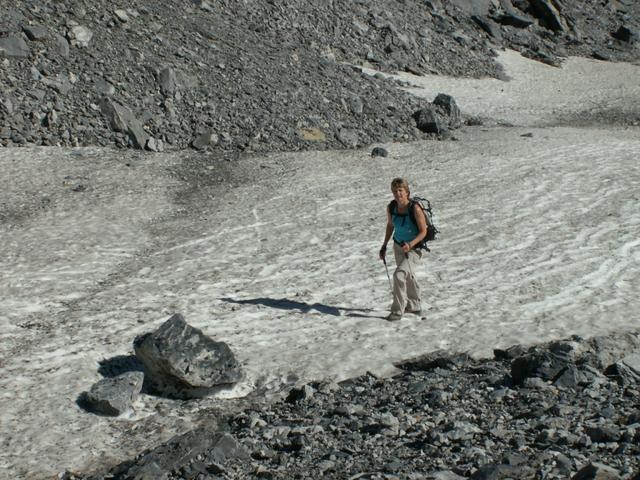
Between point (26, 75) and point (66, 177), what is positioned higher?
point (26, 75)

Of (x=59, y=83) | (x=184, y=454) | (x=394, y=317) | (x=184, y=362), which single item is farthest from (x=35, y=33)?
(x=184, y=454)

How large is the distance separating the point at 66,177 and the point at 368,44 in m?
21.8

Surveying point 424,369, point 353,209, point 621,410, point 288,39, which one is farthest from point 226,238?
point 288,39

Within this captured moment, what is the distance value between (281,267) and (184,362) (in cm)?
559

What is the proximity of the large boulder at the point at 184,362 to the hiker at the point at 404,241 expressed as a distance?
3.16 m

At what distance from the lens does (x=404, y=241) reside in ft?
44.1

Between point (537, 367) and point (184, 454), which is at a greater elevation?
point (537, 367)

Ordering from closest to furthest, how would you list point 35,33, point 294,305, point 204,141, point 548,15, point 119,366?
point 119,366 → point 294,305 → point 204,141 → point 35,33 → point 548,15

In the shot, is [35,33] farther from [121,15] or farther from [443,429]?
[443,429]

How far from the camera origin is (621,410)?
376 inches

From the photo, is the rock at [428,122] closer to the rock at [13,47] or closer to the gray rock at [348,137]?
the gray rock at [348,137]

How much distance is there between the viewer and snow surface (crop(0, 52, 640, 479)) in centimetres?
1188

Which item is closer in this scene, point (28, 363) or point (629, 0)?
point (28, 363)

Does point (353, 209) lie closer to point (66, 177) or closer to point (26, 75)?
point (66, 177)
